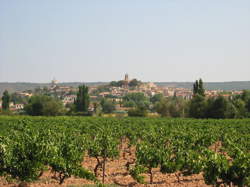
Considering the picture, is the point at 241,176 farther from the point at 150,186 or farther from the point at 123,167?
the point at 123,167

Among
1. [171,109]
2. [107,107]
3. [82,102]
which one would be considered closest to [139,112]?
[171,109]

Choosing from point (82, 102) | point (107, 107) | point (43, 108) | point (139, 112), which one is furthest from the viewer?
point (107, 107)

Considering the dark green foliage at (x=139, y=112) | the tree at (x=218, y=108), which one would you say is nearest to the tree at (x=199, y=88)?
the tree at (x=218, y=108)

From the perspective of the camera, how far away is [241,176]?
13.2 meters

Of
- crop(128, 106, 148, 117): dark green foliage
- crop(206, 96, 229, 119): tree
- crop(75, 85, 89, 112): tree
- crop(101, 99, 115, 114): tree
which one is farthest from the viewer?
crop(101, 99, 115, 114): tree

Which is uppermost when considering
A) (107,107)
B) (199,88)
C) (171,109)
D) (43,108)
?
(199,88)

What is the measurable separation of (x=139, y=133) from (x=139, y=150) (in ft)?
41.9

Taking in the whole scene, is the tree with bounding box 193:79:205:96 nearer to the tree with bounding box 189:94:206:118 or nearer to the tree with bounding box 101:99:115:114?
the tree with bounding box 189:94:206:118

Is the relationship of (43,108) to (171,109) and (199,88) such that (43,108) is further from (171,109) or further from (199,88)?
(199,88)

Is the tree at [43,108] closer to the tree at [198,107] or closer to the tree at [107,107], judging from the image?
the tree at [198,107]

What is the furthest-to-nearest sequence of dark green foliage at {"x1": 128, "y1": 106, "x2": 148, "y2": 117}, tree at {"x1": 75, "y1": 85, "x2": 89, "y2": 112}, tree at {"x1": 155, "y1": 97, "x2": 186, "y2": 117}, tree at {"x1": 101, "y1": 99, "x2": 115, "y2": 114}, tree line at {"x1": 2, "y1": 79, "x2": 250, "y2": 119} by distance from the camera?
1. tree at {"x1": 101, "y1": 99, "x2": 115, "y2": 114}
2. tree at {"x1": 75, "y1": 85, "x2": 89, "y2": 112}
3. tree at {"x1": 155, "y1": 97, "x2": 186, "y2": 117}
4. dark green foliage at {"x1": 128, "y1": 106, "x2": 148, "y2": 117}
5. tree line at {"x1": 2, "y1": 79, "x2": 250, "y2": 119}

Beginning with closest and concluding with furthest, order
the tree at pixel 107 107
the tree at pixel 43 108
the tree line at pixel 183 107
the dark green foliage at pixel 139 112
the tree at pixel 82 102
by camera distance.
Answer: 1. the tree line at pixel 183 107
2. the tree at pixel 43 108
3. the dark green foliage at pixel 139 112
4. the tree at pixel 82 102
5. the tree at pixel 107 107

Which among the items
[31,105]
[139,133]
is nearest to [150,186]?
[139,133]

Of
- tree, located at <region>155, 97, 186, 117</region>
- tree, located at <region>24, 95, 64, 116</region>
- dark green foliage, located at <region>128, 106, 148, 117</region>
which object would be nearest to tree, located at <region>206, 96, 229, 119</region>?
tree, located at <region>155, 97, 186, 117</region>
